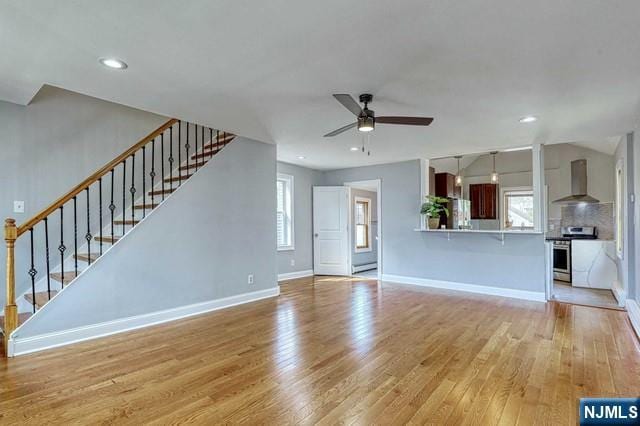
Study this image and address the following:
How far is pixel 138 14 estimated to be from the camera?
77.4 inches

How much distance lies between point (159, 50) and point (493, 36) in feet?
7.39

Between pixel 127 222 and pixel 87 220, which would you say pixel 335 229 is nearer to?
pixel 127 222

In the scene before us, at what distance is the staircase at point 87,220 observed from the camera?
3.12m

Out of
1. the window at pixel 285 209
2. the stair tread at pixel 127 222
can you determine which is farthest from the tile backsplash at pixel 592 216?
the stair tread at pixel 127 222

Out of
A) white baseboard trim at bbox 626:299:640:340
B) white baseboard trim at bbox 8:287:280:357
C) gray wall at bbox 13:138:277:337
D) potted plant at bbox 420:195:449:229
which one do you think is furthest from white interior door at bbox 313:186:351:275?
white baseboard trim at bbox 626:299:640:340

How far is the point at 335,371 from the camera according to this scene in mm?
2645

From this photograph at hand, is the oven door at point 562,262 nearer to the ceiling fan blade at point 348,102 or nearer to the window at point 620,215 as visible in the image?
the window at point 620,215

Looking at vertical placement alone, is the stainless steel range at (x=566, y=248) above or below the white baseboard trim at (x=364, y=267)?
above

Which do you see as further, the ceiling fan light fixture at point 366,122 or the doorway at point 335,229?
the doorway at point 335,229

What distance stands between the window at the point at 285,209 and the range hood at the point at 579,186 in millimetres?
5559

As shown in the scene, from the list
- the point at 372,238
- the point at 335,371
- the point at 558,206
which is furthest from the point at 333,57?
the point at 558,206

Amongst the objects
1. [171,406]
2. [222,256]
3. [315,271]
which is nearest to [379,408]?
[171,406]

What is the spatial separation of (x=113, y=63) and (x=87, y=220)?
7.19 feet

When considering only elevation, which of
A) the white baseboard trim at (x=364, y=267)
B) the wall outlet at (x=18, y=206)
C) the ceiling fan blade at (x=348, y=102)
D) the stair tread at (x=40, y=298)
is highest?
the ceiling fan blade at (x=348, y=102)
